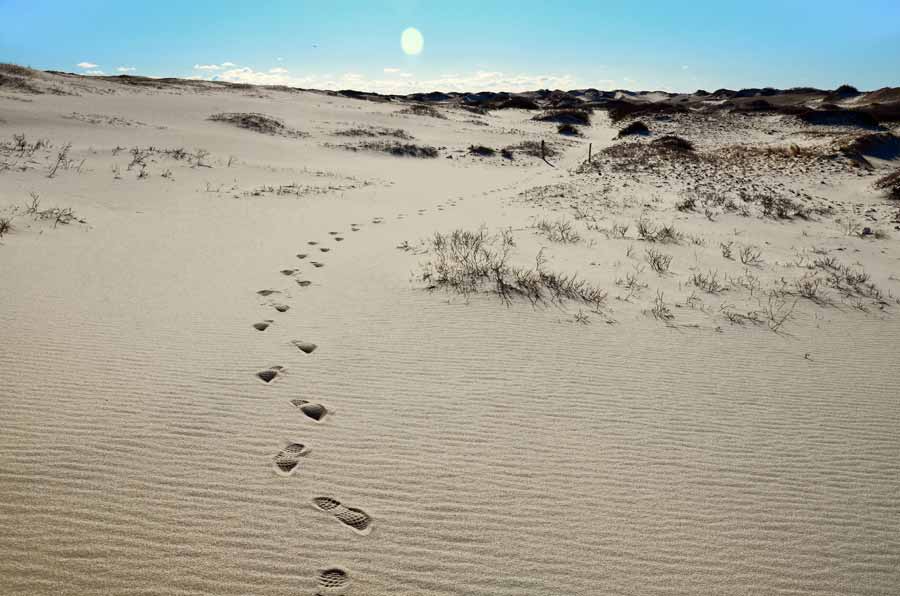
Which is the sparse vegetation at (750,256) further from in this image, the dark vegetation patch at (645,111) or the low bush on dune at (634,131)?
the dark vegetation patch at (645,111)

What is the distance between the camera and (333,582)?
239cm

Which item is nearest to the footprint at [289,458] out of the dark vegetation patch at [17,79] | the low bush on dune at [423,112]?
the dark vegetation patch at [17,79]

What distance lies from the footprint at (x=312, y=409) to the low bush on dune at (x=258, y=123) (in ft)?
81.9

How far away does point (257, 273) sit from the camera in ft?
23.4

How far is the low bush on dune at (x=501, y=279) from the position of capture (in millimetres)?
6336

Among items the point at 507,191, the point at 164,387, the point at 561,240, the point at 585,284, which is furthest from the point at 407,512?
the point at 507,191

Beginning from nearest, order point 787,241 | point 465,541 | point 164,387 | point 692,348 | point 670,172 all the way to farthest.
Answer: point 465,541
point 164,387
point 692,348
point 787,241
point 670,172

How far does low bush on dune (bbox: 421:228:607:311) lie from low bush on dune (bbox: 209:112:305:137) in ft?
70.5

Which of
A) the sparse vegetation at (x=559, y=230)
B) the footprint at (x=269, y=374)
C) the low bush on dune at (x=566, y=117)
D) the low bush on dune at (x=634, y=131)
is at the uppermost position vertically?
the low bush on dune at (x=566, y=117)

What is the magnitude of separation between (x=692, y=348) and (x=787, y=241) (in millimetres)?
6597

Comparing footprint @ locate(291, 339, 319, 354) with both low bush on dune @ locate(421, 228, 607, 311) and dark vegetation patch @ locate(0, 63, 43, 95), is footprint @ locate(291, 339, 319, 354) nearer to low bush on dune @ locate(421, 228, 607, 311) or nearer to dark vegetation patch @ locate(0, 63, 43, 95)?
low bush on dune @ locate(421, 228, 607, 311)

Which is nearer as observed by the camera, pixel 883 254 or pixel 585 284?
pixel 585 284

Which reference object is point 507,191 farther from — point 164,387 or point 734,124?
point 734,124

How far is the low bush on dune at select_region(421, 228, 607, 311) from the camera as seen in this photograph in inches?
249
